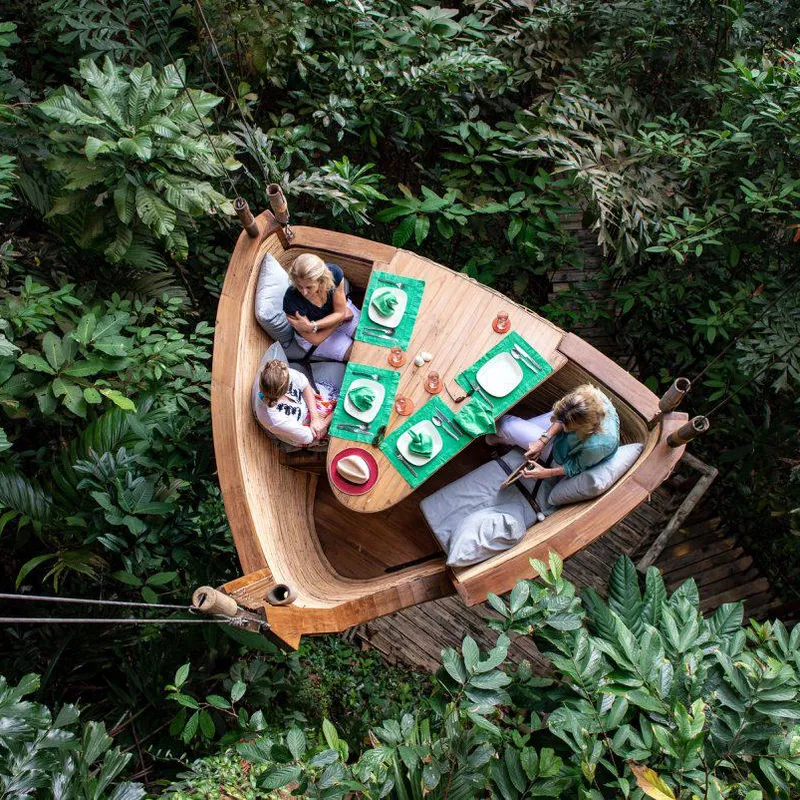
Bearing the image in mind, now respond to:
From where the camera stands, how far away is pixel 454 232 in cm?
421

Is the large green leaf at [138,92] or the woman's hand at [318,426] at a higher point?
the large green leaf at [138,92]

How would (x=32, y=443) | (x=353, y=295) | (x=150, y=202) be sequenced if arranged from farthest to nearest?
(x=32, y=443), (x=353, y=295), (x=150, y=202)

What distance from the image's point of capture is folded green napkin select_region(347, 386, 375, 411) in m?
2.94

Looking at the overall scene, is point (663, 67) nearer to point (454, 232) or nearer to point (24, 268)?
point (454, 232)

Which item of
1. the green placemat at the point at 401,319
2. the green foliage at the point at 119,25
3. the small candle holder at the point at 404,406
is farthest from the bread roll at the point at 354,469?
the green foliage at the point at 119,25

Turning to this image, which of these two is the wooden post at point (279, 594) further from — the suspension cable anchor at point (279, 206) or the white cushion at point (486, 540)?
the suspension cable anchor at point (279, 206)

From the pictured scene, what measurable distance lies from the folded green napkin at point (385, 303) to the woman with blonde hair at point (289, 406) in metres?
0.46

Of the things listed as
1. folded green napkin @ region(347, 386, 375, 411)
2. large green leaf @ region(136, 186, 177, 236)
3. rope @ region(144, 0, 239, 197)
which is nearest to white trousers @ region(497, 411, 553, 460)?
folded green napkin @ region(347, 386, 375, 411)

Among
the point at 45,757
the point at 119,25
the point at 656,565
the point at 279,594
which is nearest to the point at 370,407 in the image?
the point at 279,594

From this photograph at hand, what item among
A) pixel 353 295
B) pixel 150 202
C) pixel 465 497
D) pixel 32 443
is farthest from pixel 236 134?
pixel 465 497

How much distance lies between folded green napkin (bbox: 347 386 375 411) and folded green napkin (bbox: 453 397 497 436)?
1.22 feet

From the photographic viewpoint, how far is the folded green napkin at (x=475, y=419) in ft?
9.54

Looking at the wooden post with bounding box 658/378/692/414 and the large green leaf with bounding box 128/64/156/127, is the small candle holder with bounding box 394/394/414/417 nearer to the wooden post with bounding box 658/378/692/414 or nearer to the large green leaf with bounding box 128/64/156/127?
the wooden post with bounding box 658/378/692/414

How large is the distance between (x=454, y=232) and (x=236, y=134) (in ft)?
4.59
